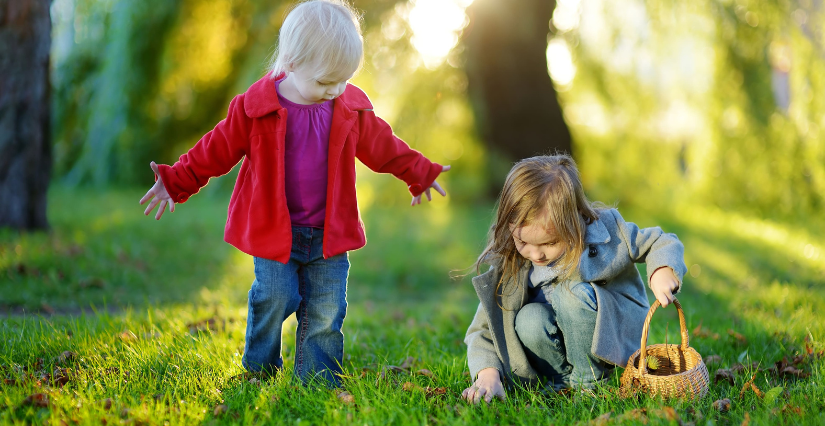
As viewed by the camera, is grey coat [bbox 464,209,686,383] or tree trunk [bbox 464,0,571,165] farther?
tree trunk [bbox 464,0,571,165]

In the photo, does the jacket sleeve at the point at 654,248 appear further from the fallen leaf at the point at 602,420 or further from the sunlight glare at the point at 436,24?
the sunlight glare at the point at 436,24

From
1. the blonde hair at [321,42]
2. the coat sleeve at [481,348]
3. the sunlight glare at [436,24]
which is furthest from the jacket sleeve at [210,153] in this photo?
the sunlight glare at [436,24]

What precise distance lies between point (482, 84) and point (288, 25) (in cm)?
578

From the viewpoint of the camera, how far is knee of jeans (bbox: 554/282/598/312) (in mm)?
2510

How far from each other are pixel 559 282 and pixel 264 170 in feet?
4.23

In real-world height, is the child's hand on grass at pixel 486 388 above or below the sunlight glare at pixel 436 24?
below

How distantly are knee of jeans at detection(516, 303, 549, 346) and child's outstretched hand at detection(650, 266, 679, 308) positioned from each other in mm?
449

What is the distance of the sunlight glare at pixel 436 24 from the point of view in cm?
705

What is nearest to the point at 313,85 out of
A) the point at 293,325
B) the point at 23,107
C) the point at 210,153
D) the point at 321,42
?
the point at 321,42

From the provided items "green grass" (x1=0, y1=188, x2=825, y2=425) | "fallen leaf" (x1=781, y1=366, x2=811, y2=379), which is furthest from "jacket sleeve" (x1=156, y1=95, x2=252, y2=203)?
"fallen leaf" (x1=781, y1=366, x2=811, y2=379)

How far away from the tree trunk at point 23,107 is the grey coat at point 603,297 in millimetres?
4557

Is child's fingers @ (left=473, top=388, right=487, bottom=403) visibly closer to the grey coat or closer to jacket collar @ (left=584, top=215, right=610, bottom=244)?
the grey coat

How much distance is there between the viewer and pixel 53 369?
2709 millimetres

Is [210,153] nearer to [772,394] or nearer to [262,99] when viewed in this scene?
[262,99]
